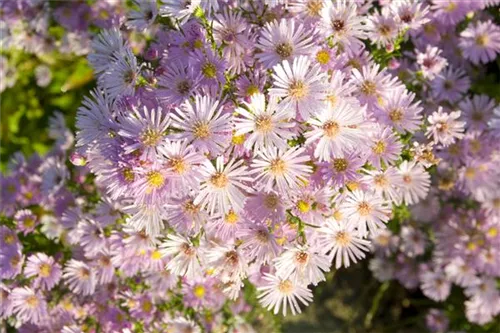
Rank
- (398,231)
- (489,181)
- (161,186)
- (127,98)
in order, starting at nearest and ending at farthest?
(161,186)
(127,98)
(489,181)
(398,231)

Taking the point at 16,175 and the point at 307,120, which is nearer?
the point at 307,120

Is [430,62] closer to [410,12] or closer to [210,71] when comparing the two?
[410,12]

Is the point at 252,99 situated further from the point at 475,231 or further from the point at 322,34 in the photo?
the point at 475,231

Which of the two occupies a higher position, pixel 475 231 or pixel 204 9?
pixel 204 9

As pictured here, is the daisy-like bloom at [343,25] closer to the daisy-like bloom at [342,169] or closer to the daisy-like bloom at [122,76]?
the daisy-like bloom at [342,169]

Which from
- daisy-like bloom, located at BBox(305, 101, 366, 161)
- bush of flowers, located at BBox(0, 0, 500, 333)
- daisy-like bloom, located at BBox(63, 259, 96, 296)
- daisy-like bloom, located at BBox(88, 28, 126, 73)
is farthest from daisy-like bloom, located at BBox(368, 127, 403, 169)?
daisy-like bloom, located at BBox(63, 259, 96, 296)

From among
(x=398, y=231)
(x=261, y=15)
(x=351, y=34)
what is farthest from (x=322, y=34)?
(x=398, y=231)

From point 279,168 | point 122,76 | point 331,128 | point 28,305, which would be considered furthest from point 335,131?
point 28,305
